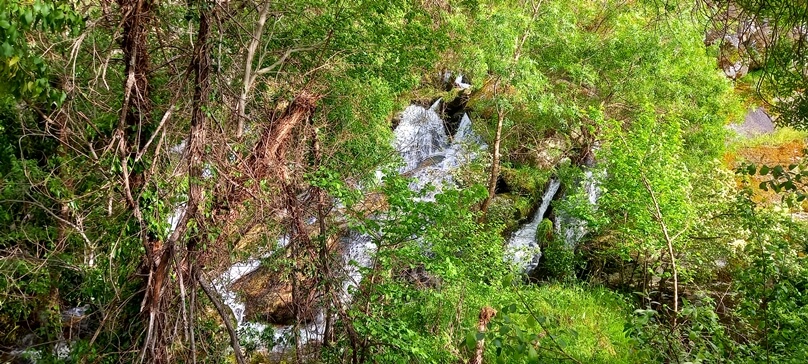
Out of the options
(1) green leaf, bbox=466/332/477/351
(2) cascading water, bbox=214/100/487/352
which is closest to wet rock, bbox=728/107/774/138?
(2) cascading water, bbox=214/100/487/352

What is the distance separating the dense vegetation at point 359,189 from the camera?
3.09 metres

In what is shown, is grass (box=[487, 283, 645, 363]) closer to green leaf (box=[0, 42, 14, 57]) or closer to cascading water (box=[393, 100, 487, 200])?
cascading water (box=[393, 100, 487, 200])

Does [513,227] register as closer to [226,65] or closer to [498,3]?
[498,3]

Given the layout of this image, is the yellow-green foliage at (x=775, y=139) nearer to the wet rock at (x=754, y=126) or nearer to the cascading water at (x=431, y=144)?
the wet rock at (x=754, y=126)

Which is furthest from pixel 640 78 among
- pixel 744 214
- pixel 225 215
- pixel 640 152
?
pixel 225 215

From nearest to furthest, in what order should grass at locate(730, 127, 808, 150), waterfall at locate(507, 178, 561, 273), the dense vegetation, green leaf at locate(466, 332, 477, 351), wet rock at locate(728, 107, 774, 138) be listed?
green leaf at locate(466, 332, 477, 351), the dense vegetation, waterfall at locate(507, 178, 561, 273), grass at locate(730, 127, 808, 150), wet rock at locate(728, 107, 774, 138)

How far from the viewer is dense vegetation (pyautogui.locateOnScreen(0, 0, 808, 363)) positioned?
10.1 feet

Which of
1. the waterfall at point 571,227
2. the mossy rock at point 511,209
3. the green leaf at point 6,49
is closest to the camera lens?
the green leaf at point 6,49

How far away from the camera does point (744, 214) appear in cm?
386

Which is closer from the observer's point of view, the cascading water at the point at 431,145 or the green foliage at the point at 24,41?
the green foliage at the point at 24,41

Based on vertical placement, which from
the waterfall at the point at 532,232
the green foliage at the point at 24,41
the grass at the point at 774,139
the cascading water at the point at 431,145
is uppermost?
the cascading water at the point at 431,145

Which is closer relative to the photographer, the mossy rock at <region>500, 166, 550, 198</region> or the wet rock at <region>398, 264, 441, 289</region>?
the wet rock at <region>398, 264, 441, 289</region>

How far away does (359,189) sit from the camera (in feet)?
19.0

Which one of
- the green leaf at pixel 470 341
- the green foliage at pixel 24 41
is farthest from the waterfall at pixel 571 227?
the green foliage at pixel 24 41
